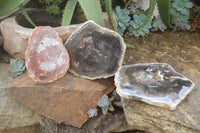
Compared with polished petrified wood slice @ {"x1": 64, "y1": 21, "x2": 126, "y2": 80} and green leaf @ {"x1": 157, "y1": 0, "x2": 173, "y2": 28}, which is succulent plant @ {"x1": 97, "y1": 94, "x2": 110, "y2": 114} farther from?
green leaf @ {"x1": 157, "y1": 0, "x2": 173, "y2": 28}

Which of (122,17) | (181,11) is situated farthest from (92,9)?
(181,11)

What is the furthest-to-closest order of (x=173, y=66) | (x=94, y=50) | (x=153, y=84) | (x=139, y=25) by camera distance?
(x=139, y=25) < (x=173, y=66) < (x=94, y=50) < (x=153, y=84)

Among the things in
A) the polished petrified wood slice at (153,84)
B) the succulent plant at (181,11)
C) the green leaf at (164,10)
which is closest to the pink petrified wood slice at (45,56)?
the polished petrified wood slice at (153,84)

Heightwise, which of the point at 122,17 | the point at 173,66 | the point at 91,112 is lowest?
the point at 91,112

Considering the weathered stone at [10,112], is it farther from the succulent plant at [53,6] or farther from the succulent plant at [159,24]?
the succulent plant at [159,24]

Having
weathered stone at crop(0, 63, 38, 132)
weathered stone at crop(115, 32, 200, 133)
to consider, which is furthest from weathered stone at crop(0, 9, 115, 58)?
weathered stone at crop(115, 32, 200, 133)

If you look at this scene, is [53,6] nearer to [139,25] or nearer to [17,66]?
[17,66]
